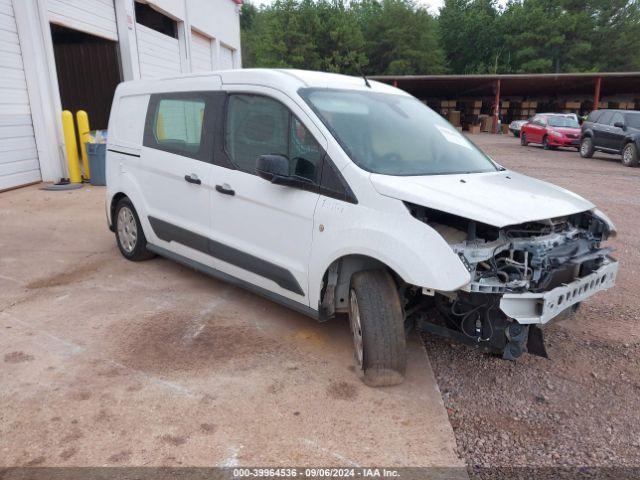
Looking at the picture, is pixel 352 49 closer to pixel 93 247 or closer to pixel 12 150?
pixel 12 150

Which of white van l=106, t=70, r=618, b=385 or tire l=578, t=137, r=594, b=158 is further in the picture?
tire l=578, t=137, r=594, b=158

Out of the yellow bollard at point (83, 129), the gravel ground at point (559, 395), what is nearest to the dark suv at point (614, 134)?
the gravel ground at point (559, 395)

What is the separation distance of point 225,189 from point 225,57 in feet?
56.4

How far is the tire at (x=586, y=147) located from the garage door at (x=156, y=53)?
44.9 ft

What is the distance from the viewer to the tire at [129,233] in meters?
4.98

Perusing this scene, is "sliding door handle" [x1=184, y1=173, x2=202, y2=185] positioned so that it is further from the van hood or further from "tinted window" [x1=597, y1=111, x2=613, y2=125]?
"tinted window" [x1=597, y1=111, x2=613, y2=125]

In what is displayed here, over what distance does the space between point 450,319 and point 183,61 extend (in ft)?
46.4

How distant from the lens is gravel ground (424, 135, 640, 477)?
251 cm

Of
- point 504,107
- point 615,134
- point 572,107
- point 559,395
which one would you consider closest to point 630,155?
point 615,134

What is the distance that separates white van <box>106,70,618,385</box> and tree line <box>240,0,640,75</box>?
1458 inches

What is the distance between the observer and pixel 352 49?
41250mm

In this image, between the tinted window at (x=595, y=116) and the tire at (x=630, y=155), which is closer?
the tire at (x=630, y=155)

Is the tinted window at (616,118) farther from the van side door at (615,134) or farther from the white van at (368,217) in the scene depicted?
the white van at (368,217)

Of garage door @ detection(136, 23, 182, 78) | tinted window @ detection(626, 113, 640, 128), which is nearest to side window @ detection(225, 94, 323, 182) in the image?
garage door @ detection(136, 23, 182, 78)
